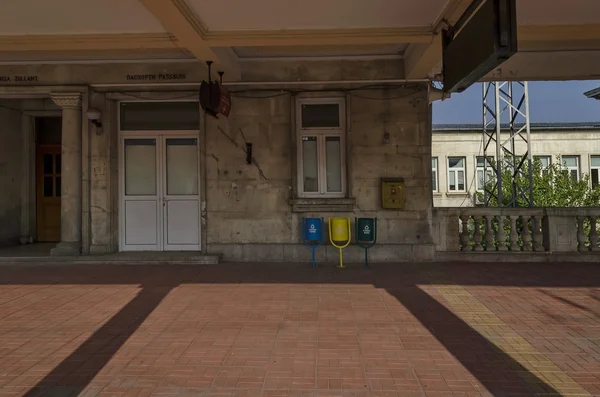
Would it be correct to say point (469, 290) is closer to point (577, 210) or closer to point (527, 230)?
point (527, 230)

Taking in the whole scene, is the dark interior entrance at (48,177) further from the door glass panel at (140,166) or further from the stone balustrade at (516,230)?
the stone balustrade at (516,230)

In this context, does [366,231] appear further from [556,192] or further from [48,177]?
[556,192]

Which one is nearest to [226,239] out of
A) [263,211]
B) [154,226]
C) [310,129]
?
[263,211]

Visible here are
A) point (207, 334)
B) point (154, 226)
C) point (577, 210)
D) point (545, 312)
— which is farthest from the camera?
point (154, 226)

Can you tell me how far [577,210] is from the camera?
877 cm

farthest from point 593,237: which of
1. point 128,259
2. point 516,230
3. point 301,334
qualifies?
point 128,259

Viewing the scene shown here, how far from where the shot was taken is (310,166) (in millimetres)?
9195

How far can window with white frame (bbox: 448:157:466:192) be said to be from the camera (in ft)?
102

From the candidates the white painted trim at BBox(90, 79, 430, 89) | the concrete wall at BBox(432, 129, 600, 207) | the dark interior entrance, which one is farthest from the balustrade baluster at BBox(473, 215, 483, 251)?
the concrete wall at BBox(432, 129, 600, 207)

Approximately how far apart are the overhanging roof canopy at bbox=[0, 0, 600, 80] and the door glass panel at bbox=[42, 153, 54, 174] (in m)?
4.69

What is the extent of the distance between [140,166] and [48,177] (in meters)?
3.60

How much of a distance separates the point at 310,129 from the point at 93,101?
4672mm

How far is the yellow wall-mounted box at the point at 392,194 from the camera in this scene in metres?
8.70

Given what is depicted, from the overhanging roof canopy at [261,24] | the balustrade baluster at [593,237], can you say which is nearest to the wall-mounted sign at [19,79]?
the overhanging roof canopy at [261,24]
